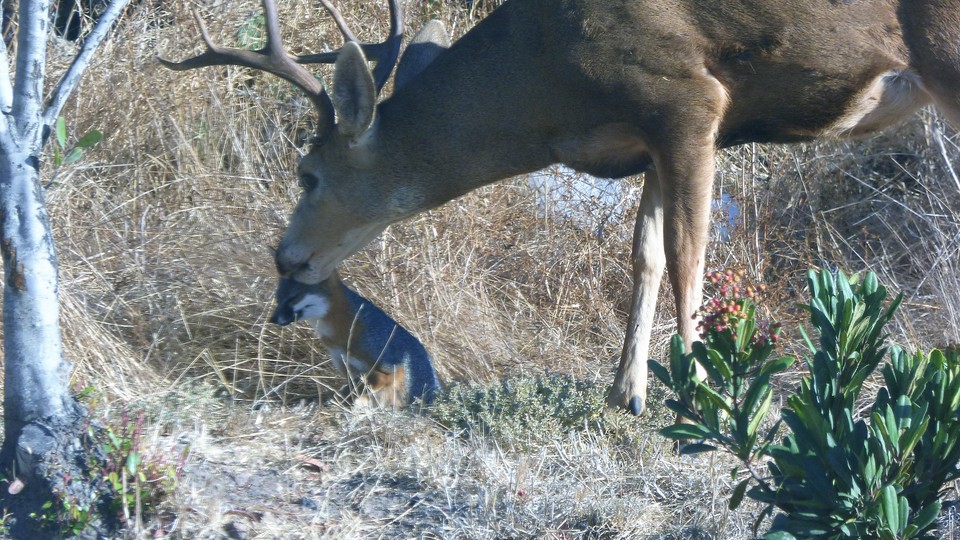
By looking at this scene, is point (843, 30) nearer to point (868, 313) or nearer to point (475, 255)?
point (868, 313)

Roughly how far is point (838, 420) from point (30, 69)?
106 inches

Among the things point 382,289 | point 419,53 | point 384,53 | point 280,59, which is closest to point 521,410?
point 382,289

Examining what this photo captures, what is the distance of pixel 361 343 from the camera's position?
5109mm

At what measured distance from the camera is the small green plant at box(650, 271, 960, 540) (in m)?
2.95

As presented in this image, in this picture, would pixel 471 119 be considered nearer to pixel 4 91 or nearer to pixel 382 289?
pixel 382 289

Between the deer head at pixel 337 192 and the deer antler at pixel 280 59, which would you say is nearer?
the deer antler at pixel 280 59

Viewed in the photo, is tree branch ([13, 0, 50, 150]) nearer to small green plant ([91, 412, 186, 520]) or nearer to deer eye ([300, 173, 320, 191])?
small green plant ([91, 412, 186, 520])

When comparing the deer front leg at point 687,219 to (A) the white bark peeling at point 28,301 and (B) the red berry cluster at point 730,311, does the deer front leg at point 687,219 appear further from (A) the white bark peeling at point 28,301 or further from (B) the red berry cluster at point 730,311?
(A) the white bark peeling at point 28,301

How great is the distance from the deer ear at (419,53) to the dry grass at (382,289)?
2.77ft

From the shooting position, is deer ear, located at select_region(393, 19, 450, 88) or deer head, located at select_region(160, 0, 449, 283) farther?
deer ear, located at select_region(393, 19, 450, 88)

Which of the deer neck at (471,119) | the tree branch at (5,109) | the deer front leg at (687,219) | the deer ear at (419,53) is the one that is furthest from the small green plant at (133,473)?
the deer ear at (419,53)

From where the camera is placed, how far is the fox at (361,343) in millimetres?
5035

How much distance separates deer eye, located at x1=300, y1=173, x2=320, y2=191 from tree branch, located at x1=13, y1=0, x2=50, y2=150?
173 centimetres

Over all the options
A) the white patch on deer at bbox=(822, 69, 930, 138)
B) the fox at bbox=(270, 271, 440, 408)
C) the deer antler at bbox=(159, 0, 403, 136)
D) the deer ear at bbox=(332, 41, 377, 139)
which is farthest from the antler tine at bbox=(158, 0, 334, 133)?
the white patch on deer at bbox=(822, 69, 930, 138)
